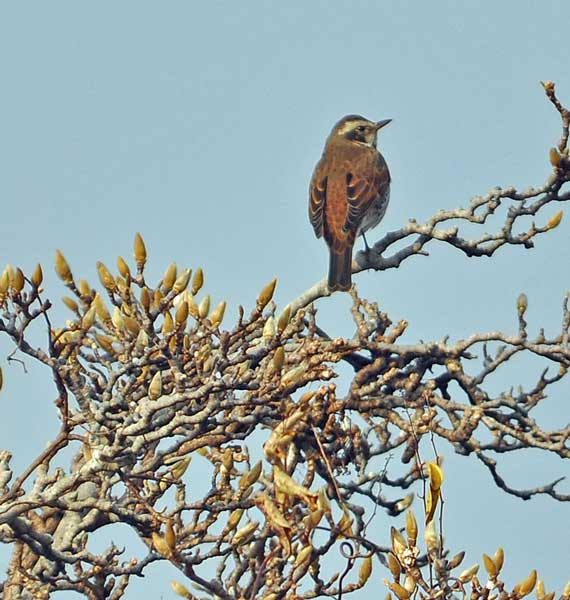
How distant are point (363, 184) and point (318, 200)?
23.9 inches

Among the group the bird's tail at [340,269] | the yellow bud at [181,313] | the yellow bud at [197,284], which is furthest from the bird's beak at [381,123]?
the yellow bud at [181,313]

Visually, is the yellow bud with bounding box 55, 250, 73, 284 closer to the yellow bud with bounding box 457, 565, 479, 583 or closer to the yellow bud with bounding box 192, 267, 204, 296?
the yellow bud with bounding box 192, 267, 204, 296

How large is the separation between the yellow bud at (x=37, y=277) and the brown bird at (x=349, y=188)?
5.88 meters

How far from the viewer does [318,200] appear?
16266 millimetres

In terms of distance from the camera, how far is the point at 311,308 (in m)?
11.7

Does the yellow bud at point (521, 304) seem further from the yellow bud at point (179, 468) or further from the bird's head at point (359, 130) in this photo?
the bird's head at point (359, 130)

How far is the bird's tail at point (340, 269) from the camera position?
39.7 feet

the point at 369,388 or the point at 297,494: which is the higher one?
the point at 369,388

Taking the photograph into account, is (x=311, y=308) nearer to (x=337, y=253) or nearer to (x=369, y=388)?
(x=369, y=388)

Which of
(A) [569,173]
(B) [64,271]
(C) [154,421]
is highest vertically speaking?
(A) [569,173]

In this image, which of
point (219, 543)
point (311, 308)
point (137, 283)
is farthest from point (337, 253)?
point (219, 543)

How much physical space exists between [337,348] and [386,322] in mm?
2304

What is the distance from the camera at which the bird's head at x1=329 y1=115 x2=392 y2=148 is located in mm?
17953

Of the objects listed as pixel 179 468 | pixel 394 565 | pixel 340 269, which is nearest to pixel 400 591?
pixel 394 565
